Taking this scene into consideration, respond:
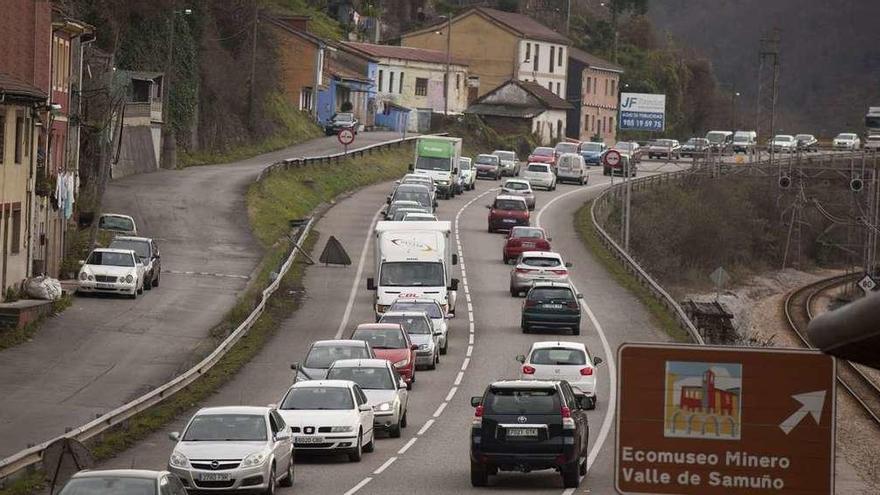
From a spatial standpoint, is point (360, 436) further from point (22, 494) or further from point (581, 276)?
point (581, 276)

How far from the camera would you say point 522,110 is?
404 ft

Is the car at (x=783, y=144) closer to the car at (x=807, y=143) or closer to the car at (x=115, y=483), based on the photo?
the car at (x=807, y=143)

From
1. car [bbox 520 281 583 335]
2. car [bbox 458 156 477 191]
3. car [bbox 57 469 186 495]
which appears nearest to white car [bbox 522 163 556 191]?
car [bbox 458 156 477 191]

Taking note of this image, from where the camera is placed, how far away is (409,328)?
38.2 m

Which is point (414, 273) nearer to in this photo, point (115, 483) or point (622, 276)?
point (622, 276)

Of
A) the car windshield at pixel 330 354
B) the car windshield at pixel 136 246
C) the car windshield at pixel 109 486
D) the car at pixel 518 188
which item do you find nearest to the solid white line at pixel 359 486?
the car windshield at pixel 109 486

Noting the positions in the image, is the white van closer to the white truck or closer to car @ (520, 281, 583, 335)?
the white truck

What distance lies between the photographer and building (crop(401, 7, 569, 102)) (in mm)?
132250

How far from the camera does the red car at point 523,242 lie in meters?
58.3

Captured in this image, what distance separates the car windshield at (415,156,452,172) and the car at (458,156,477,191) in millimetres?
3462

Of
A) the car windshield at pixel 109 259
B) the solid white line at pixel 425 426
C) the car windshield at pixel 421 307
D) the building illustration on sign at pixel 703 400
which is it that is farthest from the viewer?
the car windshield at pixel 109 259

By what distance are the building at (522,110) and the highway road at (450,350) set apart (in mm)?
43601

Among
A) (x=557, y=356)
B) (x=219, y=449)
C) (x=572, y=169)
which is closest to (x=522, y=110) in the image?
(x=572, y=169)

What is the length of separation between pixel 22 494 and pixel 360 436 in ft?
20.9
